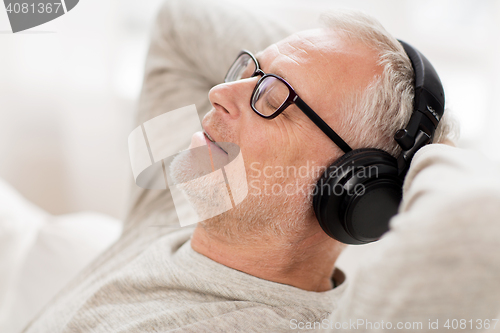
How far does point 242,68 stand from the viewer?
92 cm

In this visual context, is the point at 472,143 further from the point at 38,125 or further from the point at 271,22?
the point at 38,125

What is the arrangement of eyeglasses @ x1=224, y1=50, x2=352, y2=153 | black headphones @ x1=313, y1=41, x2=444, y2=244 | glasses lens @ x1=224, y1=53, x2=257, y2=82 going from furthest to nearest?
glasses lens @ x1=224, y1=53, x2=257, y2=82, eyeglasses @ x1=224, y1=50, x2=352, y2=153, black headphones @ x1=313, y1=41, x2=444, y2=244

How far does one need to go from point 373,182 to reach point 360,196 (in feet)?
0.12

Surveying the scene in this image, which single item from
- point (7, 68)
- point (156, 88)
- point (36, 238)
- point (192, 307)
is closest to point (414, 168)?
point (192, 307)

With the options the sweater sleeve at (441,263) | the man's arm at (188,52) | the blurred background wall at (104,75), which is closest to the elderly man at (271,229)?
the sweater sleeve at (441,263)

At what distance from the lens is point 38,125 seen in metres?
1.91

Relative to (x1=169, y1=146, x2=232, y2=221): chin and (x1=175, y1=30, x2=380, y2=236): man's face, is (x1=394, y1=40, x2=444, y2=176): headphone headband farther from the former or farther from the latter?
(x1=169, y1=146, x2=232, y2=221): chin

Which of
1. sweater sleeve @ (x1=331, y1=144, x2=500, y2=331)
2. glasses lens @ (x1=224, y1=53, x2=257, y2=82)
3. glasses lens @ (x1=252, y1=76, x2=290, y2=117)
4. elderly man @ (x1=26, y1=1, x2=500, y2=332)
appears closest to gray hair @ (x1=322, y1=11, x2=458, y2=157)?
elderly man @ (x1=26, y1=1, x2=500, y2=332)

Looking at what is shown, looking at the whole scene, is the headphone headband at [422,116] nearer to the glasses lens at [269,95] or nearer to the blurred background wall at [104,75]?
the glasses lens at [269,95]

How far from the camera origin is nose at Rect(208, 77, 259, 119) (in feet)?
2.61

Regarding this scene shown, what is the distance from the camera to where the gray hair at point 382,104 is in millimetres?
764

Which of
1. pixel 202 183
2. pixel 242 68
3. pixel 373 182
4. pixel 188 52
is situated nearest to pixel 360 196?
pixel 373 182

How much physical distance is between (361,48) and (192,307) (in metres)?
0.68

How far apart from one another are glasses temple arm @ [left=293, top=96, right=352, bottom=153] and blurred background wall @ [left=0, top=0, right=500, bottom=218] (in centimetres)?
118
